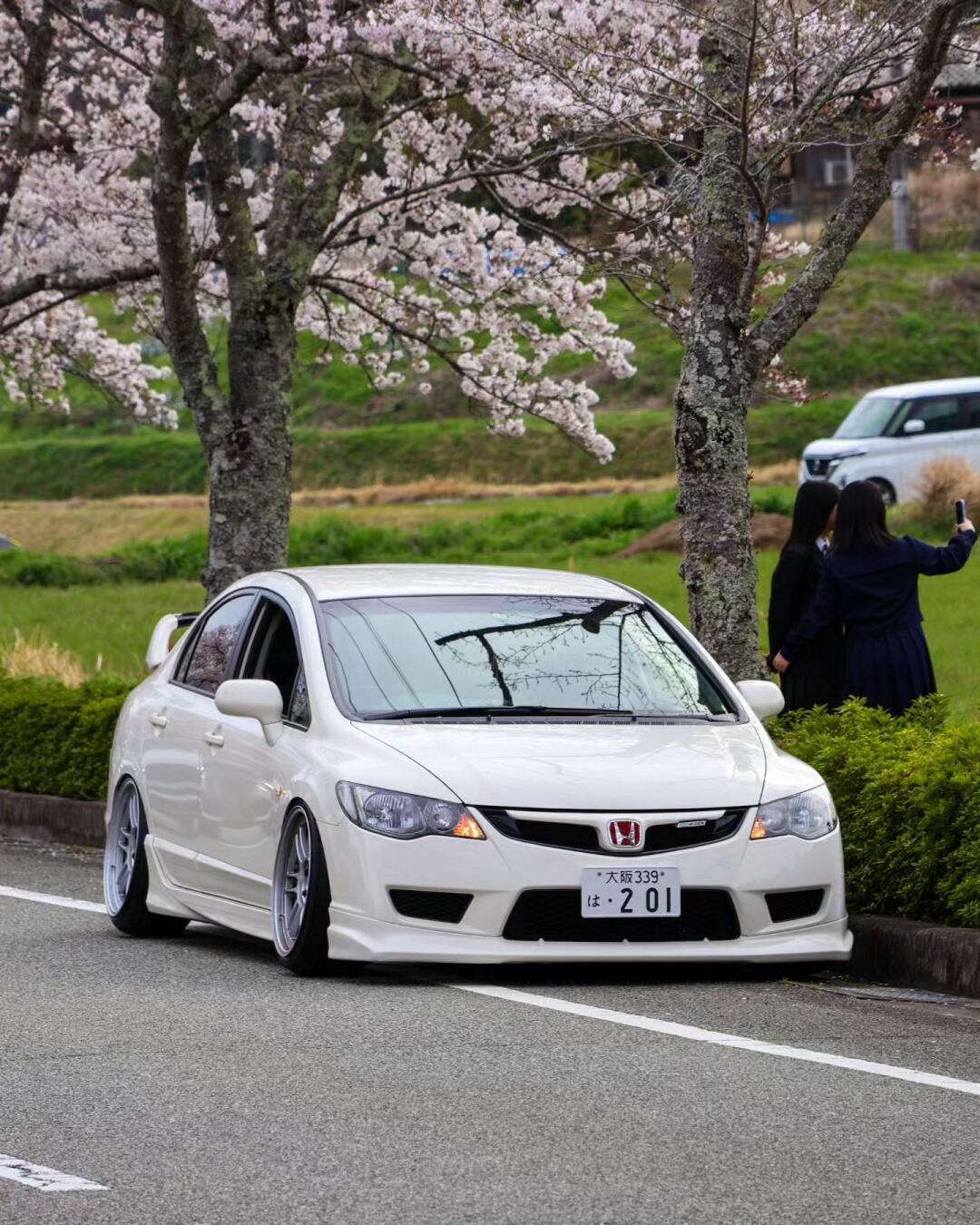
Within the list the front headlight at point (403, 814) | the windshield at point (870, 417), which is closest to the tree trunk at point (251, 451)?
the front headlight at point (403, 814)

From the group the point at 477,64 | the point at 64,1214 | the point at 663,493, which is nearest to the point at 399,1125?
the point at 64,1214

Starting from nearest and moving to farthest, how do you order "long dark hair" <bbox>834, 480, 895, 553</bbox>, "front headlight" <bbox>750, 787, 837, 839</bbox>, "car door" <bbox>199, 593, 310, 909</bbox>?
"front headlight" <bbox>750, 787, 837, 839</bbox>
"car door" <bbox>199, 593, 310, 909</bbox>
"long dark hair" <bbox>834, 480, 895, 553</bbox>

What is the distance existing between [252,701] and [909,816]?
8.18ft

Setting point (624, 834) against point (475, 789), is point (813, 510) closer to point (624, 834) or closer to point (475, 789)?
point (624, 834)

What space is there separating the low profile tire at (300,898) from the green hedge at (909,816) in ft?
7.05

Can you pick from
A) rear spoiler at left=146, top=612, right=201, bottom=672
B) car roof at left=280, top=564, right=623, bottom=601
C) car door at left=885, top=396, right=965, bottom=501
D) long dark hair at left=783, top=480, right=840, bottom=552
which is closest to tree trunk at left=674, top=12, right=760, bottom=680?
long dark hair at left=783, top=480, right=840, bottom=552

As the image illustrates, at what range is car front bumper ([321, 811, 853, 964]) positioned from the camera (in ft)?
26.7

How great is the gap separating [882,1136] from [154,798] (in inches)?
194

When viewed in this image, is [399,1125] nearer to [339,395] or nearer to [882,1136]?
[882,1136]

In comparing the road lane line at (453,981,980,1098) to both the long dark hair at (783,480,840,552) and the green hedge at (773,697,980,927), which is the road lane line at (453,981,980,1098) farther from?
the long dark hair at (783,480,840,552)

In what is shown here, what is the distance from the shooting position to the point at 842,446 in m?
36.8

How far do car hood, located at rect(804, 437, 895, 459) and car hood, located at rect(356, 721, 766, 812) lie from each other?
92.4 ft

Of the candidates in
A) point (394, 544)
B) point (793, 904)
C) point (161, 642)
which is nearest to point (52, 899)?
point (161, 642)

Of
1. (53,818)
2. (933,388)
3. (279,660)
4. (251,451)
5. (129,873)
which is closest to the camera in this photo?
(279,660)
